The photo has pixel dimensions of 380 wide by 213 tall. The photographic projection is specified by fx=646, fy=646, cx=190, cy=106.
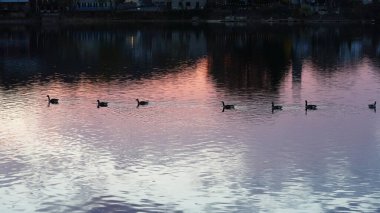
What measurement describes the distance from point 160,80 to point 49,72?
61.9ft

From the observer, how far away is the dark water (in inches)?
1420

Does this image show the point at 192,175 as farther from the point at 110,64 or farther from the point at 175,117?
the point at 110,64

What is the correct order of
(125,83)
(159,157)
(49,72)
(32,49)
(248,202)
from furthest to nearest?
(32,49) < (49,72) < (125,83) < (159,157) < (248,202)

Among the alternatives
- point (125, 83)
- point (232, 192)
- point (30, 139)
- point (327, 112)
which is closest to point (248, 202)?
point (232, 192)

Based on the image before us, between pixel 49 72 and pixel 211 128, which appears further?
pixel 49 72

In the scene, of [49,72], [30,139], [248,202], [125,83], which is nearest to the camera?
[248,202]

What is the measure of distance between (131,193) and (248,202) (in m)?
6.62

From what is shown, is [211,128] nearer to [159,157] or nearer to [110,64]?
[159,157]

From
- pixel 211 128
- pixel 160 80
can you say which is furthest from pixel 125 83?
pixel 211 128

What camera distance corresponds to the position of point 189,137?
4909 centimetres

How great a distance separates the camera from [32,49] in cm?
12488

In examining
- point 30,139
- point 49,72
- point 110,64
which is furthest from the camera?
point 110,64

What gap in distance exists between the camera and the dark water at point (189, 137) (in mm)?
36062

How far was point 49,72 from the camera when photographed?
89750mm
